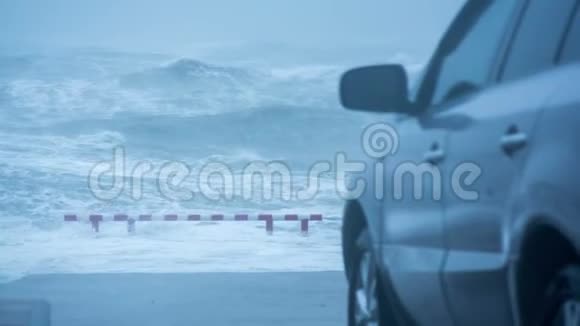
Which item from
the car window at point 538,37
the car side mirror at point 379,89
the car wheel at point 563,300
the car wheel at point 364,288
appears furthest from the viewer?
the car wheel at point 364,288

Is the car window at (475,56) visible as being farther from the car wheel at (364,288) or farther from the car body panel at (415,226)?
the car wheel at (364,288)

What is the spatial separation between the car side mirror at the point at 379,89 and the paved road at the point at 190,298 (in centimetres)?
306

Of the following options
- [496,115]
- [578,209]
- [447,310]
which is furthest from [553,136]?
[447,310]

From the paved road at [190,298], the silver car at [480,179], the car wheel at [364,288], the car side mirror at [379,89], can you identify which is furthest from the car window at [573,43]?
the paved road at [190,298]

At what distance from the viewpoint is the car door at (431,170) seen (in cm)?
329

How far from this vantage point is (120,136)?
48781 millimetres

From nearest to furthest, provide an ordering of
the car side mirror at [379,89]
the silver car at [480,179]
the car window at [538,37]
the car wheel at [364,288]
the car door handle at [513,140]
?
the silver car at [480,179] < the car door handle at [513,140] < the car window at [538,37] < the car side mirror at [379,89] < the car wheel at [364,288]

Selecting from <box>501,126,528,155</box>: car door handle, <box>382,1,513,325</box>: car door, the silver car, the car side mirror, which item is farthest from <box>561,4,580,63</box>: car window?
the car side mirror

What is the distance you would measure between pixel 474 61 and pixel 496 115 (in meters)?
0.67

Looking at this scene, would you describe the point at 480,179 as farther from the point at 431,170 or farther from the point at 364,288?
the point at 364,288

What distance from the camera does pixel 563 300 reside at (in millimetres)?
2332

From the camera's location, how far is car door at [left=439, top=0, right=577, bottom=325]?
2.61 m

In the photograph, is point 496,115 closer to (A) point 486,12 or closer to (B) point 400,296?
(A) point 486,12

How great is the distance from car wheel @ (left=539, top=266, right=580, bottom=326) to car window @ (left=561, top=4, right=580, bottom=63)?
56 cm
